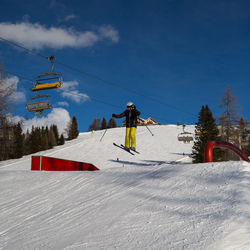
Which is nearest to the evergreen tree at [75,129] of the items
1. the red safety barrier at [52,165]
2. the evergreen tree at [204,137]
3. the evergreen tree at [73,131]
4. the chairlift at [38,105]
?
the evergreen tree at [73,131]

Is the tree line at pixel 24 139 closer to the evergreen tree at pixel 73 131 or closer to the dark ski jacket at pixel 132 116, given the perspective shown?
the evergreen tree at pixel 73 131

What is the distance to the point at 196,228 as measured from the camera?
161 inches

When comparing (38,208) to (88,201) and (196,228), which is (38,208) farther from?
(196,228)

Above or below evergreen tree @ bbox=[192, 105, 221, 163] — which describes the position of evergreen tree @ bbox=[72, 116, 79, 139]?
above

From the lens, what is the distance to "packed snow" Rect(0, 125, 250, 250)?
3969 mm

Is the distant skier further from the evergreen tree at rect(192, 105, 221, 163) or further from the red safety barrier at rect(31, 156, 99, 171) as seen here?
the evergreen tree at rect(192, 105, 221, 163)

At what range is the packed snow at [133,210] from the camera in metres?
3.97

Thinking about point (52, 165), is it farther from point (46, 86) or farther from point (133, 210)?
point (133, 210)

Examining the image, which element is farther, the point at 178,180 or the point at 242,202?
the point at 178,180

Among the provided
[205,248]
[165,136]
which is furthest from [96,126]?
[205,248]

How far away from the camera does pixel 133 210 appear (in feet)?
17.6

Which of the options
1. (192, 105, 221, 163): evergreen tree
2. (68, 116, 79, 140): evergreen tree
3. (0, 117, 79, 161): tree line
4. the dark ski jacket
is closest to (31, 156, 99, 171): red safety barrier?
(0, 117, 79, 161): tree line

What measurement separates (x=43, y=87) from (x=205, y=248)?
352 inches

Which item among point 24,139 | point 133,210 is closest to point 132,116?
point 133,210
